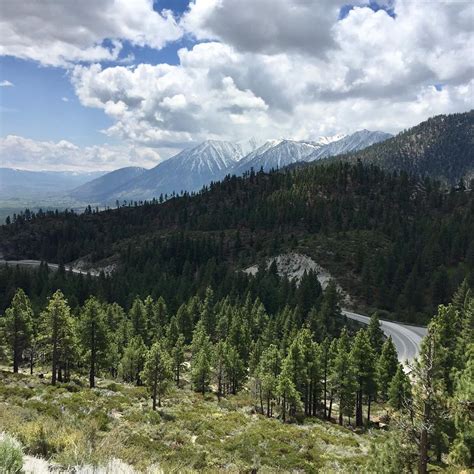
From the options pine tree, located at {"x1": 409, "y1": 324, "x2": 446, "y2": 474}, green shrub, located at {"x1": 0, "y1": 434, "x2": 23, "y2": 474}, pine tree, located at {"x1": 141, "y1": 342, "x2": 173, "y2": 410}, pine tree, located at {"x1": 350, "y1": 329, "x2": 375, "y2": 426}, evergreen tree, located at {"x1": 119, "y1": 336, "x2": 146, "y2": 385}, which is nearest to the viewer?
green shrub, located at {"x1": 0, "y1": 434, "x2": 23, "y2": 474}

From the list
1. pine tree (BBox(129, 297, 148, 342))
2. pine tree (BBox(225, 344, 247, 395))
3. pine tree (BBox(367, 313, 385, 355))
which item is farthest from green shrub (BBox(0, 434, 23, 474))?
pine tree (BBox(129, 297, 148, 342))

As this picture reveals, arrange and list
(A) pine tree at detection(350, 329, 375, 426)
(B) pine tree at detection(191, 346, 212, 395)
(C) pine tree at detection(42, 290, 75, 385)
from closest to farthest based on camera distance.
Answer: (C) pine tree at detection(42, 290, 75, 385)
(A) pine tree at detection(350, 329, 375, 426)
(B) pine tree at detection(191, 346, 212, 395)

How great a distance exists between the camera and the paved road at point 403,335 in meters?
78.2

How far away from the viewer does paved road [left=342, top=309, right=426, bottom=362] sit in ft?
257

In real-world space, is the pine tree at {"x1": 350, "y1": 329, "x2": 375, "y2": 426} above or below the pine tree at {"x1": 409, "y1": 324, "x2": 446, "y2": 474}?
below

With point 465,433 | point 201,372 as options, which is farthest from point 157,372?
point 465,433

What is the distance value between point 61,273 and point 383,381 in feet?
379

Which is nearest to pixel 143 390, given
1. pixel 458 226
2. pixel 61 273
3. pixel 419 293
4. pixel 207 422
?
pixel 207 422

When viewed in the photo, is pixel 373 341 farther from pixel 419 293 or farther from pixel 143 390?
pixel 419 293

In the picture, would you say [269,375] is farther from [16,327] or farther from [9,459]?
[9,459]

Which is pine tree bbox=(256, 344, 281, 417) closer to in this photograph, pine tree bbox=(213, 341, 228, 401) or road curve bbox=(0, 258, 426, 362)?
pine tree bbox=(213, 341, 228, 401)

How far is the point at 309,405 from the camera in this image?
182ft

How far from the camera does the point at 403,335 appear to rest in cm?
9212

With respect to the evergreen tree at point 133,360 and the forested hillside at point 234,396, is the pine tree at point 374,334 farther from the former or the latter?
the evergreen tree at point 133,360
